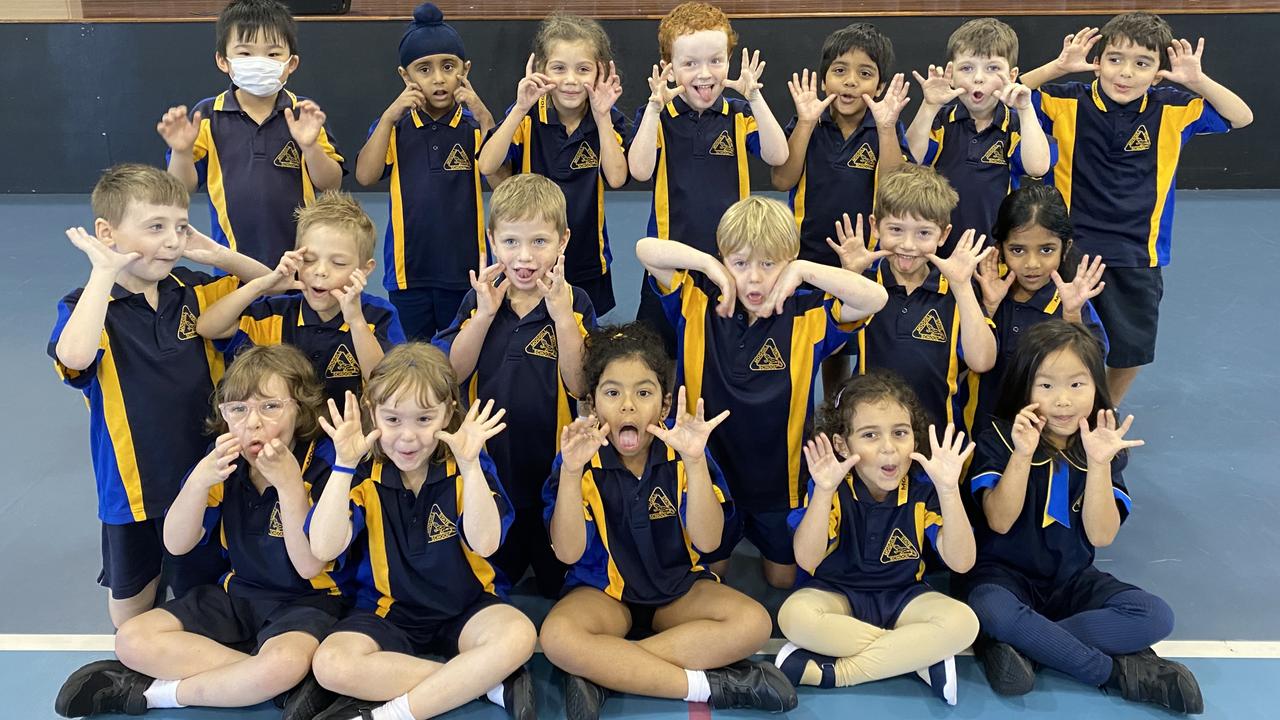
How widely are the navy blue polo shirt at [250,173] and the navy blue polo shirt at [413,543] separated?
4.22ft

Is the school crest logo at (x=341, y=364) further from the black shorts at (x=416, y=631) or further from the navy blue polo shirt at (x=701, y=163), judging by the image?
the navy blue polo shirt at (x=701, y=163)

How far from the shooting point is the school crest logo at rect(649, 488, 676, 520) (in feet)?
9.91

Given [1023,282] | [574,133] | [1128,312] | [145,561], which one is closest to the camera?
[145,561]

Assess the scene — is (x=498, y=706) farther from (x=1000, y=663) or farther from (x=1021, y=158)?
(x=1021, y=158)

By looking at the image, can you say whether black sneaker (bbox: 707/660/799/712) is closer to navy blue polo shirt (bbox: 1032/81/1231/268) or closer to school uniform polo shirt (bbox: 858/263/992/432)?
school uniform polo shirt (bbox: 858/263/992/432)

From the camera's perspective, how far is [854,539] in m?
3.04

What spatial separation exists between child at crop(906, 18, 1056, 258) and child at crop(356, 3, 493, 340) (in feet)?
5.33

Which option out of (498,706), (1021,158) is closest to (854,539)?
(498,706)

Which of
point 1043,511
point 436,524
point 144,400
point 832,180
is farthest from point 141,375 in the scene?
point 1043,511

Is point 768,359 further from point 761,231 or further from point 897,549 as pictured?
point 897,549

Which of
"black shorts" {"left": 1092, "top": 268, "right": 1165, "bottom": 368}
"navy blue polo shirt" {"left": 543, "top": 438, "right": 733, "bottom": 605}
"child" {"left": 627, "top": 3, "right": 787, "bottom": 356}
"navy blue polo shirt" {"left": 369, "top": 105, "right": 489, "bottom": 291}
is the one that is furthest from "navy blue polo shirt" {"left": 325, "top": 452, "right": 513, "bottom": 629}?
"black shorts" {"left": 1092, "top": 268, "right": 1165, "bottom": 368}

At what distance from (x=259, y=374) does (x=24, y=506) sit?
1499 mm

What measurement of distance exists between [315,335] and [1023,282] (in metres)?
2.23

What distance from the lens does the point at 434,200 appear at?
402 centimetres
